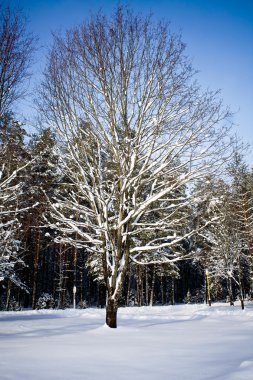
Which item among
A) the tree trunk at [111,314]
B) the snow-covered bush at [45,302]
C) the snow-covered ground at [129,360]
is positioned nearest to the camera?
the snow-covered ground at [129,360]

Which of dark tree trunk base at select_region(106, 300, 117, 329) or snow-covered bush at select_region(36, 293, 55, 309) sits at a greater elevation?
dark tree trunk base at select_region(106, 300, 117, 329)

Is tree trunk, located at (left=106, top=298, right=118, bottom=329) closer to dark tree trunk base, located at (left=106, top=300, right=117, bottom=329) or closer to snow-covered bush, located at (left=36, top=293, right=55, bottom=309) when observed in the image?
dark tree trunk base, located at (left=106, top=300, right=117, bottom=329)

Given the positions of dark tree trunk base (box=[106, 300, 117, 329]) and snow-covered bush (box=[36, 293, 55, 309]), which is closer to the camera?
dark tree trunk base (box=[106, 300, 117, 329])

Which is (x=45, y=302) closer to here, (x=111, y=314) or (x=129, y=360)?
(x=111, y=314)

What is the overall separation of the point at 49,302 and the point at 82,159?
23.9m

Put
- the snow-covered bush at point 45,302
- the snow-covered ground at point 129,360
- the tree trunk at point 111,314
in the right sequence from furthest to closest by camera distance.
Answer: the snow-covered bush at point 45,302, the tree trunk at point 111,314, the snow-covered ground at point 129,360

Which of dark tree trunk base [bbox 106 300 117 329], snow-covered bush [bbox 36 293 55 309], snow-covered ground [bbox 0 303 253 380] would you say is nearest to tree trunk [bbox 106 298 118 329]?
dark tree trunk base [bbox 106 300 117 329]

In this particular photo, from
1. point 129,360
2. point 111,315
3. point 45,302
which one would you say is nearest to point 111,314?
point 111,315

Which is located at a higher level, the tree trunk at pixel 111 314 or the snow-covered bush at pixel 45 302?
the tree trunk at pixel 111 314

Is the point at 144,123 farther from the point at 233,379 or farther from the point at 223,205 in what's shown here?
the point at 223,205

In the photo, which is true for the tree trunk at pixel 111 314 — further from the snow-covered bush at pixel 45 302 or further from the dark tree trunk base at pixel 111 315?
the snow-covered bush at pixel 45 302

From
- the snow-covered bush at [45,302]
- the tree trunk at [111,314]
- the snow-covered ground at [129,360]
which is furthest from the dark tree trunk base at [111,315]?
the snow-covered bush at [45,302]

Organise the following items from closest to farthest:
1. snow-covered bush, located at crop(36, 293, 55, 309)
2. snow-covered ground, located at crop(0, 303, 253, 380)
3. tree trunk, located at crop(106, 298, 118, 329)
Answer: snow-covered ground, located at crop(0, 303, 253, 380), tree trunk, located at crop(106, 298, 118, 329), snow-covered bush, located at crop(36, 293, 55, 309)

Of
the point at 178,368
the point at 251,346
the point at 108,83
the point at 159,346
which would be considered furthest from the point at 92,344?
the point at 108,83
